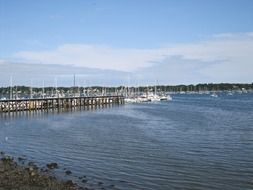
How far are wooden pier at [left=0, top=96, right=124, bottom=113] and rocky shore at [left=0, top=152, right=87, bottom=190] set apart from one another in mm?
57447

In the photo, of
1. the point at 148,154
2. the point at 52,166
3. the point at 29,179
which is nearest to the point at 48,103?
the point at 148,154

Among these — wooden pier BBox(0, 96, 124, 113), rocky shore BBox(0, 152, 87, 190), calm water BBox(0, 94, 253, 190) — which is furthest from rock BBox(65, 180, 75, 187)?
wooden pier BBox(0, 96, 124, 113)

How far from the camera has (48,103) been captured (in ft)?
309

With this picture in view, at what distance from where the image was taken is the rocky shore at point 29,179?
2039 cm

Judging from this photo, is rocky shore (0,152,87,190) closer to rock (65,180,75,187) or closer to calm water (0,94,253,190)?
rock (65,180,75,187)

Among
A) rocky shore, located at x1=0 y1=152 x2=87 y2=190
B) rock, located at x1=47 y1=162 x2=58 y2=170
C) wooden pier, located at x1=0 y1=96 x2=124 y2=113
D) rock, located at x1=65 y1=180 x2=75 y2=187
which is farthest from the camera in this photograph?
wooden pier, located at x1=0 y1=96 x2=124 y2=113

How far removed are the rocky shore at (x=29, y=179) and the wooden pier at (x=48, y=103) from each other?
57.4 meters

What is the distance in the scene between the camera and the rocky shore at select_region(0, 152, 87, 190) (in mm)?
20391

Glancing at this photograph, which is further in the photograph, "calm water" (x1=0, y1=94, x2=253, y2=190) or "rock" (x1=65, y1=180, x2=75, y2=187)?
"calm water" (x1=0, y1=94, x2=253, y2=190)

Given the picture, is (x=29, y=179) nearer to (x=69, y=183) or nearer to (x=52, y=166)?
(x=69, y=183)

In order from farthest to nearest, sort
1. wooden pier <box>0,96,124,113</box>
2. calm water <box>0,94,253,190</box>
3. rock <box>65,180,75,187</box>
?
wooden pier <box>0,96,124,113</box>
calm water <box>0,94,253,190</box>
rock <box>65,180,75,187</box>

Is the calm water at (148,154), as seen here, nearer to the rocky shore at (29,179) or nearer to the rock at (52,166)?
the rock at (52,166)

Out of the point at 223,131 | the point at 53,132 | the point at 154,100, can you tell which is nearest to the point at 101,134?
the point at 53,132

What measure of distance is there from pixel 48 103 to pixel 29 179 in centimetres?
7333
